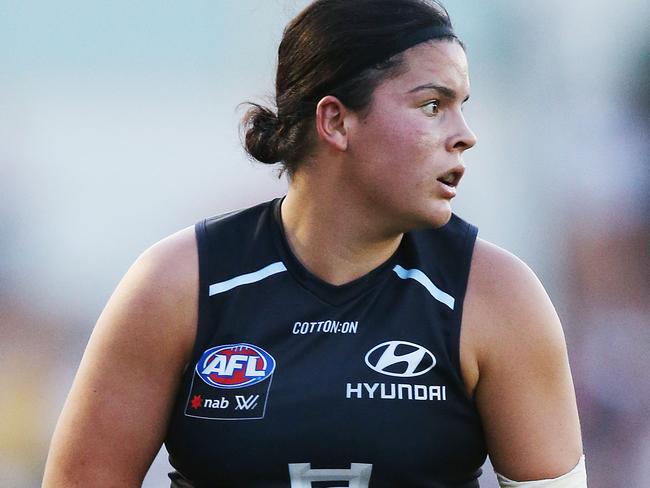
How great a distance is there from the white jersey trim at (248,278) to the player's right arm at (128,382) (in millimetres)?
38

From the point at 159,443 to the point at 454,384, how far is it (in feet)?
1.73

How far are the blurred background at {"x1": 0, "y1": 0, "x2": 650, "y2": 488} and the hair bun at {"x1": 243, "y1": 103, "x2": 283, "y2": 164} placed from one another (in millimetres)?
1696

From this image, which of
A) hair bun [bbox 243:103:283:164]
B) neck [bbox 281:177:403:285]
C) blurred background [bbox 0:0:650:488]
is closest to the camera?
neck [bbox 281:177:403:285]

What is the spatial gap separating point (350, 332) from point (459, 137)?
0.38 metres

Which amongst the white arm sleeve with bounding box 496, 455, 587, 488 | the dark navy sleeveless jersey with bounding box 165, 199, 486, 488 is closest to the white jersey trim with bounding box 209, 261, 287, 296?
the dark navy sleeveless jersey with bounding box 165, 199, 486, 488

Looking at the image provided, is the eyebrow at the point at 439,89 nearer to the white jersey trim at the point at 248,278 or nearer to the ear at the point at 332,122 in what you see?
the ear at the point at 332,122

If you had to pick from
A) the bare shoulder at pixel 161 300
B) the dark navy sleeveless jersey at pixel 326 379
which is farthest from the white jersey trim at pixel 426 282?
the bare shoulder at pixel 161 300

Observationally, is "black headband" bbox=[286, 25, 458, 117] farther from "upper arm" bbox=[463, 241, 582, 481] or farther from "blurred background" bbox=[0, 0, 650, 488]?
"blurred background" bbox=[0, 0, 650, 488]

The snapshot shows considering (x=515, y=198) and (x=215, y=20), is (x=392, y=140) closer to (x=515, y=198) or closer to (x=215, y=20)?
(x=515, y=198)

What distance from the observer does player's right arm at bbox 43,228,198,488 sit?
177 centimetres

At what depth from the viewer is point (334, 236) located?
1815 mm

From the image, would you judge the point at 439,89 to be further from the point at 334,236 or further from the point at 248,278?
the point at 248,278

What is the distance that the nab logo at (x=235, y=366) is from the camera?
176 cm

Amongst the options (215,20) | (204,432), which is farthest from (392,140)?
(215,20)
